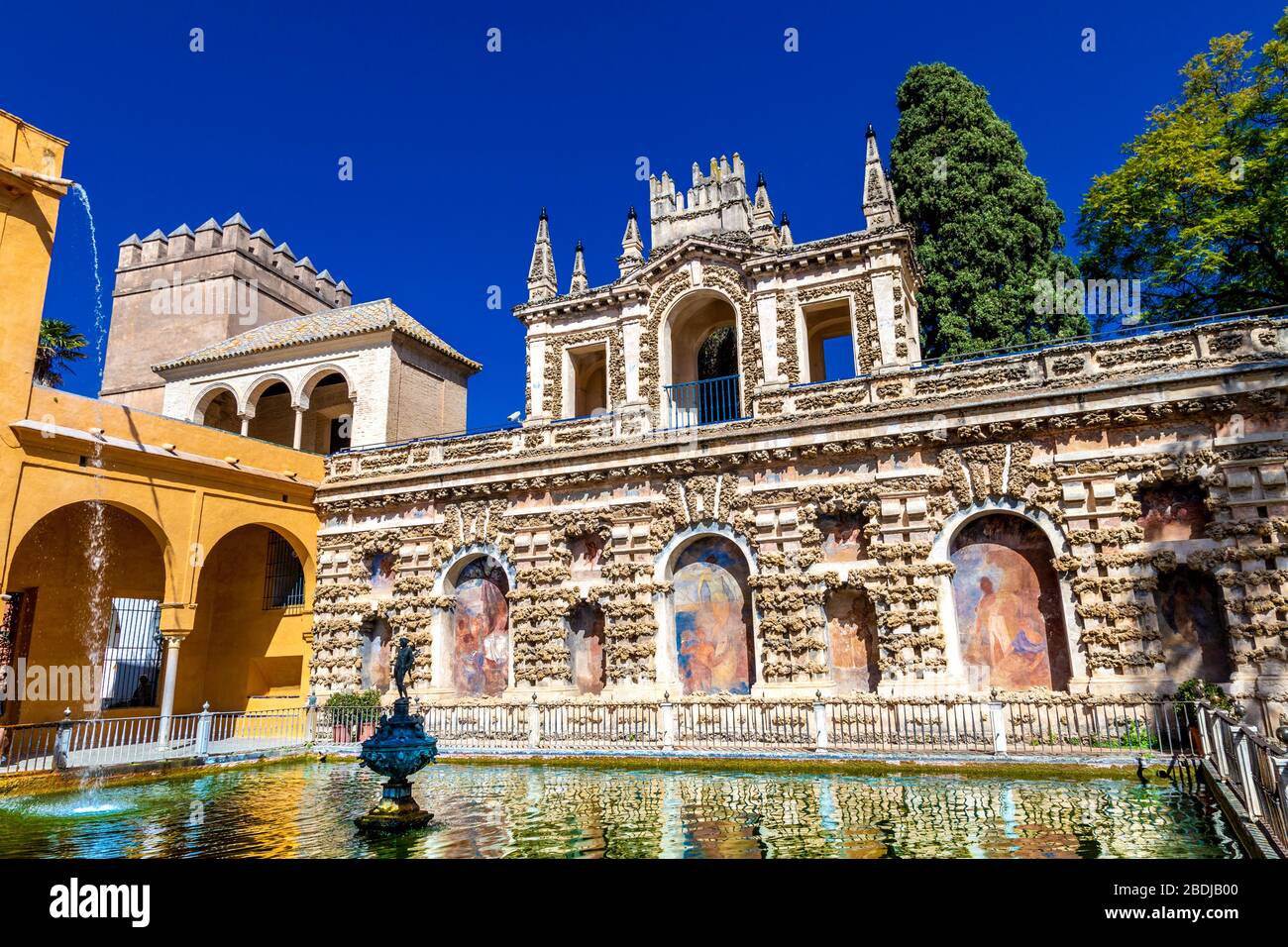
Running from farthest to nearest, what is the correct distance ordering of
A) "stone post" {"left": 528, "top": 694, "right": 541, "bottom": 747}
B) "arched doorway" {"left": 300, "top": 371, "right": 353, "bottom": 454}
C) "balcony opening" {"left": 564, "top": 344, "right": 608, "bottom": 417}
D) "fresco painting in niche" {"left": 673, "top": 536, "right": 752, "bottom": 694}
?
"arched doorway" {"left": 300, "top": 371, "right": 353, "bottom": 454} < "balcony opening" {"left": 564, "top": 344, "right": 608, "bottom": 417} < "fresco painting in niche" {"left": 673, "top": 536, "right": 752, "bottom": 694} < "stone post" {"left": 528, "top": 694, "right": 541, "bottom": 747}

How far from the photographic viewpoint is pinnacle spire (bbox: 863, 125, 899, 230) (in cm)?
2492

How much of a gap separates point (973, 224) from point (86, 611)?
110 ft

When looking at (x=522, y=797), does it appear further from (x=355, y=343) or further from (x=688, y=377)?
(x=355, y=343)

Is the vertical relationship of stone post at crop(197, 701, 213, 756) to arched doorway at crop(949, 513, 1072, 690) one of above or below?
below

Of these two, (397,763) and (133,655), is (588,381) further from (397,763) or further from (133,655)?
(397,763)

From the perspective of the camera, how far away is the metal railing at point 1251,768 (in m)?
7.08

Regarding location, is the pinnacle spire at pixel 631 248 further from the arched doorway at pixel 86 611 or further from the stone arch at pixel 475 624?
the arched doorway at pixel 86 611

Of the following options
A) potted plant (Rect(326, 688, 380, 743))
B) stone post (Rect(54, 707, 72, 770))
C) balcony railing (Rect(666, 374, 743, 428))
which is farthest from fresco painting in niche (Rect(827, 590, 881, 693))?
stone post (Rect(54, 707, 72, 770))

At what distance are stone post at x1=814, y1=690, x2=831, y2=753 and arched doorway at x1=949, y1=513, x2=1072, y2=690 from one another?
4.33 m

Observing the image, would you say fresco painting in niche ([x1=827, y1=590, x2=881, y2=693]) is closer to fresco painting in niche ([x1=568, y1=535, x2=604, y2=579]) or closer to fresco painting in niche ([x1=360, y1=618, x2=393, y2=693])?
fresco painting in niche ([x1=568, y1=535, x2=604, y2=579])

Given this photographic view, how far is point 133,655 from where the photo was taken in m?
24.3

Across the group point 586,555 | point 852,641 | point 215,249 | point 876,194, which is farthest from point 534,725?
point 215,249
